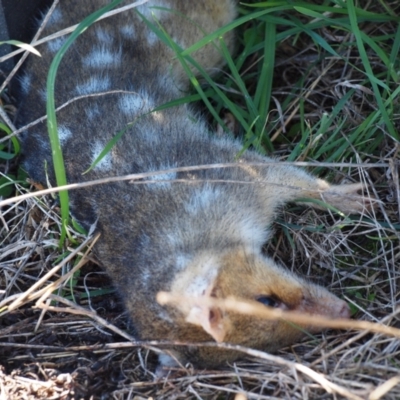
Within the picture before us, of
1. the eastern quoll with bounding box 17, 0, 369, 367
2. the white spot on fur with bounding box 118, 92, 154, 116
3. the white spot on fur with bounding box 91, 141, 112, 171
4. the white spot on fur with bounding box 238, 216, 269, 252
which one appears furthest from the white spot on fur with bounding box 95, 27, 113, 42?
the white spot on fur with bounding box 238, 216, 269, 252

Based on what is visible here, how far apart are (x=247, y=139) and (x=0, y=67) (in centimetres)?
183

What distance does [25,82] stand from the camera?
4832 millimetres

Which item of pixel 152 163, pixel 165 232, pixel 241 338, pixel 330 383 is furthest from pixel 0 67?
pixel 330 383

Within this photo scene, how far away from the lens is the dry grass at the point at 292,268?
11.6ft

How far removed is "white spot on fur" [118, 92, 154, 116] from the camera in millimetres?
4457

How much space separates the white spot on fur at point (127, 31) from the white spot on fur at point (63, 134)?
0.80 m

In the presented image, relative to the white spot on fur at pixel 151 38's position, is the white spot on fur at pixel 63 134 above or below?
below

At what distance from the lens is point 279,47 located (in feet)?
17.4

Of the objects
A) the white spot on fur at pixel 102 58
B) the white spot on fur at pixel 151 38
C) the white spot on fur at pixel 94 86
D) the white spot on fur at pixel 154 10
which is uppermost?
the white spot on fur at pixel 154 10

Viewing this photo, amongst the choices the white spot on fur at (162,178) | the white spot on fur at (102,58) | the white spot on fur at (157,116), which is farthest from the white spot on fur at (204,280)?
the white spot on fur at (102,58)

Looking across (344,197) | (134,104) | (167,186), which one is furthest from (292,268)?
(134,104)

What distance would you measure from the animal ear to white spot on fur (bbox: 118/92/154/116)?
144 centimetres

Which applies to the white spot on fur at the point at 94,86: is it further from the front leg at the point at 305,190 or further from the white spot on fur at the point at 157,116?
the front leg at the point at 305,190

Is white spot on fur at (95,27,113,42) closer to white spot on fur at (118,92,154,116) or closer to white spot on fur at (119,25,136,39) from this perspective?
white spot on fur at (119,25,136,39)
